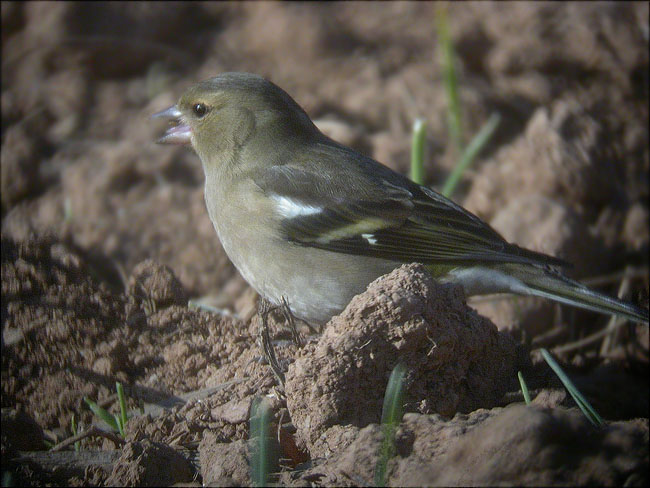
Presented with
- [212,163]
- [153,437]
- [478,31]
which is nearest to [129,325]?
[153,437]

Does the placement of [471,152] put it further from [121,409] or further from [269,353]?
[121,409]

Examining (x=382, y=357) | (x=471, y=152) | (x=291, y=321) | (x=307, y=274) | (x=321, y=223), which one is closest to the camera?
(x=382, y=357)

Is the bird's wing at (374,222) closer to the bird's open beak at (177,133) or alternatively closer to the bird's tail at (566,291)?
the bird's tail at (566,291)

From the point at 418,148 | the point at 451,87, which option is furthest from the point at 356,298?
Answer: the point at 451,87

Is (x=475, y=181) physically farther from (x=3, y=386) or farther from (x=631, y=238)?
(x=3, y=386)

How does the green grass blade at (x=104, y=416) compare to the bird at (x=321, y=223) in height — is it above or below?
below

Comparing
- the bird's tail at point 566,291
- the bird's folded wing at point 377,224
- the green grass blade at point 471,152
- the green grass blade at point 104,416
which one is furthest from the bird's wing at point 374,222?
the green grass blade at point 471,152

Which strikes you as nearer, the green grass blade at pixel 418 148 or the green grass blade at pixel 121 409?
the green grass blade at pixel 121 409
